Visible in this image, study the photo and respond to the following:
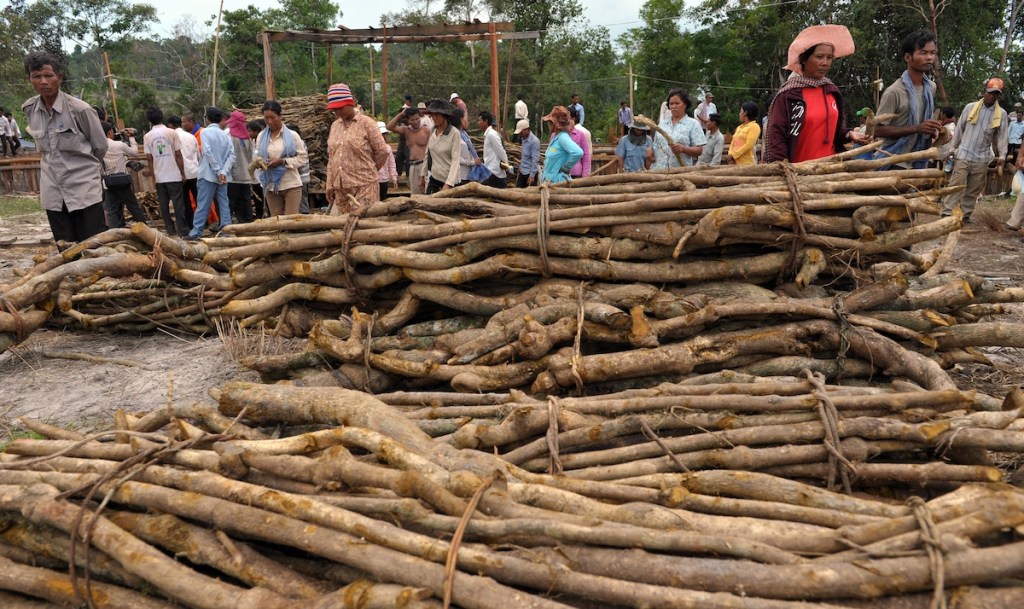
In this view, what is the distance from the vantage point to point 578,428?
8.32ft

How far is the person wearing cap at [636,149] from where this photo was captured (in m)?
7.75

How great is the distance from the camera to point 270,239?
411 centimetres

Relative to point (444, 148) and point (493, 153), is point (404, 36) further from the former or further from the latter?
point (444, 148)

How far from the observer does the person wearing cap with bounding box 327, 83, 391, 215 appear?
6.05 meters

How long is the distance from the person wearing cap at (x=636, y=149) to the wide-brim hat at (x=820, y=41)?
327 cm

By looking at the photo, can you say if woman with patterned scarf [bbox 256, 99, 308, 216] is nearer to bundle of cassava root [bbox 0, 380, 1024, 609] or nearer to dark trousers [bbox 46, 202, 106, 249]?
dark trousers [bbox 46, 202, 106, 249]

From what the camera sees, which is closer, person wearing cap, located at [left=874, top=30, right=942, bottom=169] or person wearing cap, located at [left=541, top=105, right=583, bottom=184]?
person wearing cap, located at [left=874, top=30, right=942, bottom=169]

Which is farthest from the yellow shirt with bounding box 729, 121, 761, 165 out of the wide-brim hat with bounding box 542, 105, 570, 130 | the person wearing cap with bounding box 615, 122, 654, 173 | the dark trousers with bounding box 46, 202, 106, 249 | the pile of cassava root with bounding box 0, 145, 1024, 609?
the dark trousers with bounding box 46, 202, 106, 249

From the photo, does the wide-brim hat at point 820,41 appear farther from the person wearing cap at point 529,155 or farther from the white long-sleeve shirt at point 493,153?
the person wearing cap at point 529,155

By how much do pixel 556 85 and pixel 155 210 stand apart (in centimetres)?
2117

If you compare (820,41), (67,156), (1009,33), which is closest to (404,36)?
(67,156)

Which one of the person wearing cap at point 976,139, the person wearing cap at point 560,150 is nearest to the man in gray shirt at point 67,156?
the person wearing cap at point 560,150

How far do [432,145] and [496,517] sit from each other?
655cm

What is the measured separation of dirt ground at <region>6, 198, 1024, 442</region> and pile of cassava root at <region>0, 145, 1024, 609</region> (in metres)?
0.32
